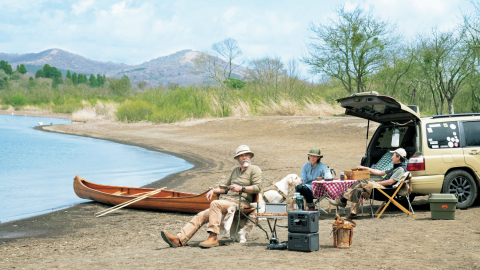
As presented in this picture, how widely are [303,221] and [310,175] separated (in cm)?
306

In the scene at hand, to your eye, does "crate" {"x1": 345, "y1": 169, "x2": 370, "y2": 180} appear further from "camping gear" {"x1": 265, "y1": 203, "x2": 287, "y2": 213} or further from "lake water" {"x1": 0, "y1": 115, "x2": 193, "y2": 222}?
"lake water" {"x1": 0, "y1": 115, "x2": 193, "y2": 222}

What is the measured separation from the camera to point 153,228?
909 cm

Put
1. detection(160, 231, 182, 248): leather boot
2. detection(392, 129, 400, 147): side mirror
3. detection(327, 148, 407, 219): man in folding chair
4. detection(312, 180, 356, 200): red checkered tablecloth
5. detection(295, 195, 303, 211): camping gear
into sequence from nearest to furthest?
detection(160, 231, 182, 248): leather boot → detection(295, 195, 303, 211): camping gear → detection(327, 148, 407, 219): man in folding chair → detection(312, 180, 356, 200): red checkered tablecloth → detection(392, 129, 400, 147): side mirror

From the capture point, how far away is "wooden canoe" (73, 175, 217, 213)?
1014 centimetres

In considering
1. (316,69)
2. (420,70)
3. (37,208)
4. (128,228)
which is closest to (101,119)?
(316,69)

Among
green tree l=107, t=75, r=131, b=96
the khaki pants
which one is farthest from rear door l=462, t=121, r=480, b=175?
green tree l=107, t=75, r=131, b=96

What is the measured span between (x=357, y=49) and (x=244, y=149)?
1063 inches

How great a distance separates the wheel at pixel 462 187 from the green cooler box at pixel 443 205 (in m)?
0.93

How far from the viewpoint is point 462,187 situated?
356 inches

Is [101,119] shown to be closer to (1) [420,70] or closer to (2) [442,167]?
(1) [420,70]

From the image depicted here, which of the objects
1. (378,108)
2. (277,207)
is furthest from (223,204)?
(378,108)

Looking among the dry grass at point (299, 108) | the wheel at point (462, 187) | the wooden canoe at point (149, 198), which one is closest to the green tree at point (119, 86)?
the dry grass at point (299, 108)

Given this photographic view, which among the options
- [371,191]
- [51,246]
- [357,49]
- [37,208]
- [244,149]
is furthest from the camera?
[357,49]

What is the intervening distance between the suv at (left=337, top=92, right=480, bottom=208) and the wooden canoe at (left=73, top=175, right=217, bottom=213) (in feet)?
12.5
